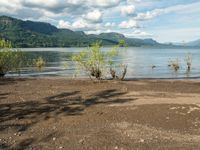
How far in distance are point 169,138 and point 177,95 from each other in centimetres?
847

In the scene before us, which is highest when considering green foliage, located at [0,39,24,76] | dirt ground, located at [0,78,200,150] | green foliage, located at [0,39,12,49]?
green foliage, located at [0,39,12,49]

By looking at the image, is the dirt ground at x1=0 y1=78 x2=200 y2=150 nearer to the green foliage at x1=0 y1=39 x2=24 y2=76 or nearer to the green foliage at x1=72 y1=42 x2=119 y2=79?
the green foliage at x1=72 y1=42 x2=119 y2=79

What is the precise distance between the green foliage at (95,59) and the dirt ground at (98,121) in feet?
23.1

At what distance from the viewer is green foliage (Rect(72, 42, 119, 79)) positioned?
26.1 meters

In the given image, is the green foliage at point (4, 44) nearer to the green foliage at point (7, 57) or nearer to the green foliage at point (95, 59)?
the green foliage at point (7, 57)

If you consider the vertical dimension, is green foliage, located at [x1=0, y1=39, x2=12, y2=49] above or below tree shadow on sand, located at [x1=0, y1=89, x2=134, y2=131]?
above

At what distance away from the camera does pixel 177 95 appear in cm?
1952

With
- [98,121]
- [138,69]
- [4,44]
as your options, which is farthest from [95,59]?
[138,69]

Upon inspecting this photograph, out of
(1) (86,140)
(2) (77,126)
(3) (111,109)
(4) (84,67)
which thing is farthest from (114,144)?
(4) (84,67)

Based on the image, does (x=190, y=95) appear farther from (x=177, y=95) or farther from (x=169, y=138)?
(x=169, y=138)

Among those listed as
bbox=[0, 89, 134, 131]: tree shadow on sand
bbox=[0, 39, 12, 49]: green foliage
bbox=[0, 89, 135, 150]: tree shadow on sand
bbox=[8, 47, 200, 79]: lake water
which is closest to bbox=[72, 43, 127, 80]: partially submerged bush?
bbox=[8, 47, 200, 79]: lake water

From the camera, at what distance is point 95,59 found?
26750 millimetres

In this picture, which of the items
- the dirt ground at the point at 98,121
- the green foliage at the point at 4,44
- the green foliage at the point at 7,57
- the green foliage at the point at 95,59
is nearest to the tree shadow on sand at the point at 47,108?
the dirt ground at the point at 98,121

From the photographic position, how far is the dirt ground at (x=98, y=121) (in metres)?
10.8
